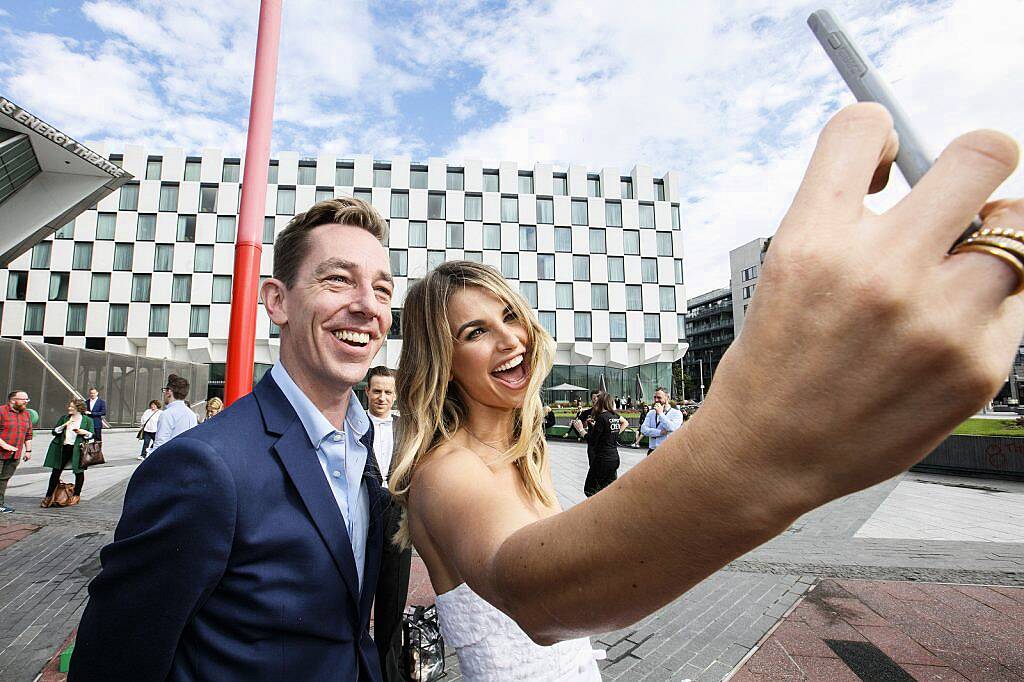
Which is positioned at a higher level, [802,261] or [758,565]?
[802,261]

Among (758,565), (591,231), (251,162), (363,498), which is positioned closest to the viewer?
(363,498)

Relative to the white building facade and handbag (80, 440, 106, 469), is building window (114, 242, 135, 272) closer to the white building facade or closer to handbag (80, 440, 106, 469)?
the white building facade

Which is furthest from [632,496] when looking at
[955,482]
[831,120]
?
[955,482]

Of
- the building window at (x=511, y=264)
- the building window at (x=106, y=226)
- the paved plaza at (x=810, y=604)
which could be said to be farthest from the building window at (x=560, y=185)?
the paved plaza at (x=810, y=604)

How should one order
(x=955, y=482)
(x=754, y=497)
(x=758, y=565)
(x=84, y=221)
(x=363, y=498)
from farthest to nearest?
(x=84, y=221), (x=955, y=482), (x=758, y=565), (x=363, y=498), (x=754, y=497)

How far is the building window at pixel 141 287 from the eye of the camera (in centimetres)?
3731

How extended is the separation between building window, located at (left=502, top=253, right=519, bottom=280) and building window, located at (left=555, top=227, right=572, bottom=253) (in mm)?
3446

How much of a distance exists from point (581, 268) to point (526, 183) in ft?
26.4

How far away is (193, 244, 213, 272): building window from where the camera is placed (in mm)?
38031

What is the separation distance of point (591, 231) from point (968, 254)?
42.5 meters

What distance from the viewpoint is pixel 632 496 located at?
654 mm

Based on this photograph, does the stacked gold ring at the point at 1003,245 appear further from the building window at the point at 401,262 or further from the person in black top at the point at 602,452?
the building window at the point at 401,262

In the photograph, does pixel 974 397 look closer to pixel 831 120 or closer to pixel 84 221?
pixel 831 120

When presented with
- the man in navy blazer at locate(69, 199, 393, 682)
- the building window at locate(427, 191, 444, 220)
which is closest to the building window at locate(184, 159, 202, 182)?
the building window at locate(427, 191, 444, 220)
